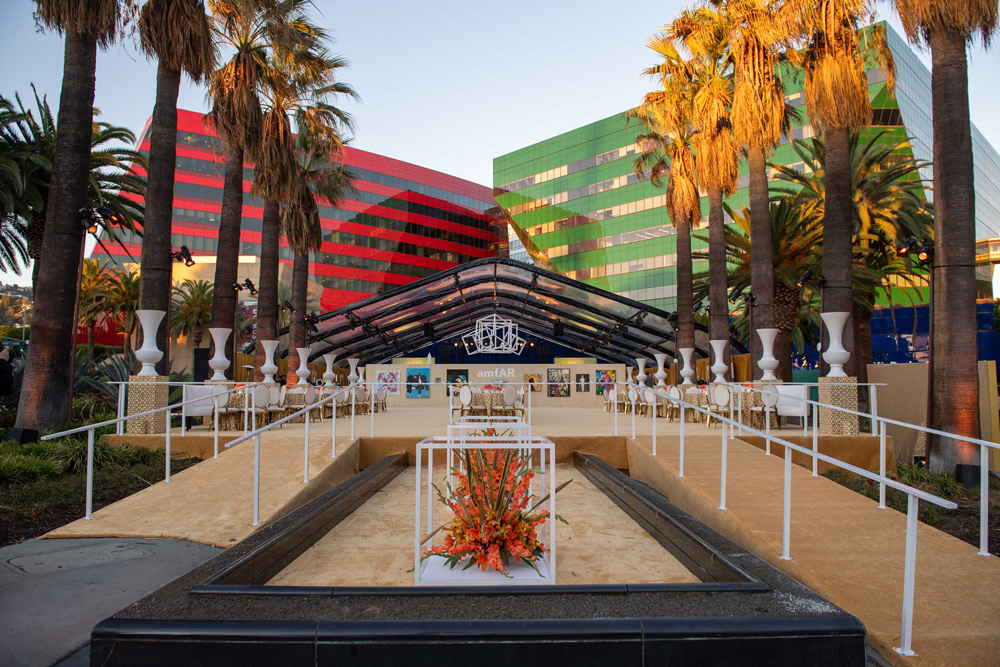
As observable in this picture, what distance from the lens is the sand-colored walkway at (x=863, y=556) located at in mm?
→ 3285

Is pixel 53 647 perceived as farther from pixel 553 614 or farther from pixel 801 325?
pixel 801 325

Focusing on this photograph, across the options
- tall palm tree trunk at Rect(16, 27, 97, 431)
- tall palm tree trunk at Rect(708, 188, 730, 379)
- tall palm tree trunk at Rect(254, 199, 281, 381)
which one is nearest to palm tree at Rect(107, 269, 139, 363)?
tall palm tree trunk at Rect(254, 199, 281, 381)

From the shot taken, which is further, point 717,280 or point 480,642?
point 717,280

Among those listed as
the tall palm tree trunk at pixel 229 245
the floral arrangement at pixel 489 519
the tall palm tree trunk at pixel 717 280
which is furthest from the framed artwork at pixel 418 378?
the floral arrangement at pixel 489 519

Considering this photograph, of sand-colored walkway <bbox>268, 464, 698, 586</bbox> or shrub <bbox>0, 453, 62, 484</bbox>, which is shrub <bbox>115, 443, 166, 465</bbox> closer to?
shrub <bbox>0, 453, 62, 484</bbox>

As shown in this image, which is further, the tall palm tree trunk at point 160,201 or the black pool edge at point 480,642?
the tall palm tree trunk at point 160,201

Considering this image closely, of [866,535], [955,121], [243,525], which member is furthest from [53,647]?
[955,121]

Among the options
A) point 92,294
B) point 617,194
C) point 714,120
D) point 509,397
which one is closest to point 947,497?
point 509,397

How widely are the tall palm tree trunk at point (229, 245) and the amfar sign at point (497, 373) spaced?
532 inches

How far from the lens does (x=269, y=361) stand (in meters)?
15.4

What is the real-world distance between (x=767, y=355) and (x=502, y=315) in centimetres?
2095

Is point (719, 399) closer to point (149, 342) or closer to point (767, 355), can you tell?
point (767, 355)

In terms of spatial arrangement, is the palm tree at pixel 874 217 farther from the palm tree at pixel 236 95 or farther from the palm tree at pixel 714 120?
the palm tree at pixel 236 95

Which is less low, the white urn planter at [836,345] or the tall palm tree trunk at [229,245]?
the tall palm tree trunk at [229,245]
